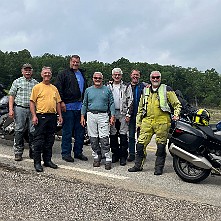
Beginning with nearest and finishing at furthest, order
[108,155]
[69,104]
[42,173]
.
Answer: [42,173] < [108,155] < [69,104]

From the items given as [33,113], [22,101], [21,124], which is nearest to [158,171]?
[33,113]

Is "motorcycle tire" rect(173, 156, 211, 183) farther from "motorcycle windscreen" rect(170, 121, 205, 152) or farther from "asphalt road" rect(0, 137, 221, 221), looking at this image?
"motorcycle windscreen" rect(170, 121, 205, 152)

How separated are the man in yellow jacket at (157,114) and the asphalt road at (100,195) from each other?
1.28 feet

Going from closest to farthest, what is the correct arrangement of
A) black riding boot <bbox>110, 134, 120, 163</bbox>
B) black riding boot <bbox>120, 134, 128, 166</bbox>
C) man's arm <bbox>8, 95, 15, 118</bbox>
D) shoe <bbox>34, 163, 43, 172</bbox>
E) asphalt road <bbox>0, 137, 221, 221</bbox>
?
asphalt road <bbox>0, 137, 221, 221</bbox> < shoe <bbox>34, 163, 43, 172</bbox> < man's arm <bbox>8, 95, 15, 118</bbox> < black riding boot <bbox>120, 134, 128, 166</bbox> < black riding boot <bbox>110, 134, 120, 163</bbox>

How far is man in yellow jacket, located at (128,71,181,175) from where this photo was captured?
20.6ft

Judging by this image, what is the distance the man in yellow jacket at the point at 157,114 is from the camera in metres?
6.28

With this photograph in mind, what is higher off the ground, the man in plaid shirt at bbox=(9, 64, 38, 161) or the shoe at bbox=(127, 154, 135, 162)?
the man in plaid shirt at bbox=(9, 64, 38, 161)

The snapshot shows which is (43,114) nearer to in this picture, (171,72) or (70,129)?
(70,129)

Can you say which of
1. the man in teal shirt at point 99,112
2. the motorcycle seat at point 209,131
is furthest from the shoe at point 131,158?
the motorcycle seat at point 209,131

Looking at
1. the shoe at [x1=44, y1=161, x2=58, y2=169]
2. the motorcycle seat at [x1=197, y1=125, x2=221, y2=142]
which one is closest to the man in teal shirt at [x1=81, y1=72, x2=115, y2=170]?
the shoe at [x1=44, y1=161, x2=58, y2=169]

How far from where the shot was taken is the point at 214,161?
573 centimetres

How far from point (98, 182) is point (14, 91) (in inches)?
95.2

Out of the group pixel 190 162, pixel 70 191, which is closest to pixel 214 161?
pixel 190 162

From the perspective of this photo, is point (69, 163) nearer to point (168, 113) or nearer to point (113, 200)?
point (168, 113)
